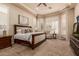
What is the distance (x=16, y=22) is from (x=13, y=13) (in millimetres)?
626

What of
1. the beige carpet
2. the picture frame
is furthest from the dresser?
the picture frame

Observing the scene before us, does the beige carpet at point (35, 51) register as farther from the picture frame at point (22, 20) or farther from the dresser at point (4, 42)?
the picture frame at point (22, 20)

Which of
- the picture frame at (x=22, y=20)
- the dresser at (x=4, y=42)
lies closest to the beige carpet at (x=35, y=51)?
the dresser at (x=4, y=42)

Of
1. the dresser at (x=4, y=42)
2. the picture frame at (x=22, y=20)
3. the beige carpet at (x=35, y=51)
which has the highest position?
the picture frame at (x=22, y=20)

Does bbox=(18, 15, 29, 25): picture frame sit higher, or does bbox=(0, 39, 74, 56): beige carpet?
bbox=(18, 15, 29, 25): picture frame

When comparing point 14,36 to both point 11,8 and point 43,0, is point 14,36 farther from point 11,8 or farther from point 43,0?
point 43,0

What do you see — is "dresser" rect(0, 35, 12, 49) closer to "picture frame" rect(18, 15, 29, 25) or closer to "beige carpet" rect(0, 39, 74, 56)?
"beige carpet" rect(0, 39, 74, 56)

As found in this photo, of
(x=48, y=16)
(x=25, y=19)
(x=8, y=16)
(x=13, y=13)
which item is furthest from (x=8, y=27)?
(x=48, y=16)

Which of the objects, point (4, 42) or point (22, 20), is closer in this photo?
point (4, 42)

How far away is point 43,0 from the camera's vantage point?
1.70m

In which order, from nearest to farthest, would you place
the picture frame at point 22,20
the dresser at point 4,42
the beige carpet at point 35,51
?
1. the beige carpet at point 35,51
2. the dresser at point 4,42
3. the picture frame at point 22,20

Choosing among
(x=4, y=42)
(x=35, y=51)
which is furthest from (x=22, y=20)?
(x=35, y=51)

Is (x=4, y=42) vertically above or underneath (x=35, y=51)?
above

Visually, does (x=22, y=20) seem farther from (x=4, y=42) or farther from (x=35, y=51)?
(x=35, y=51)
